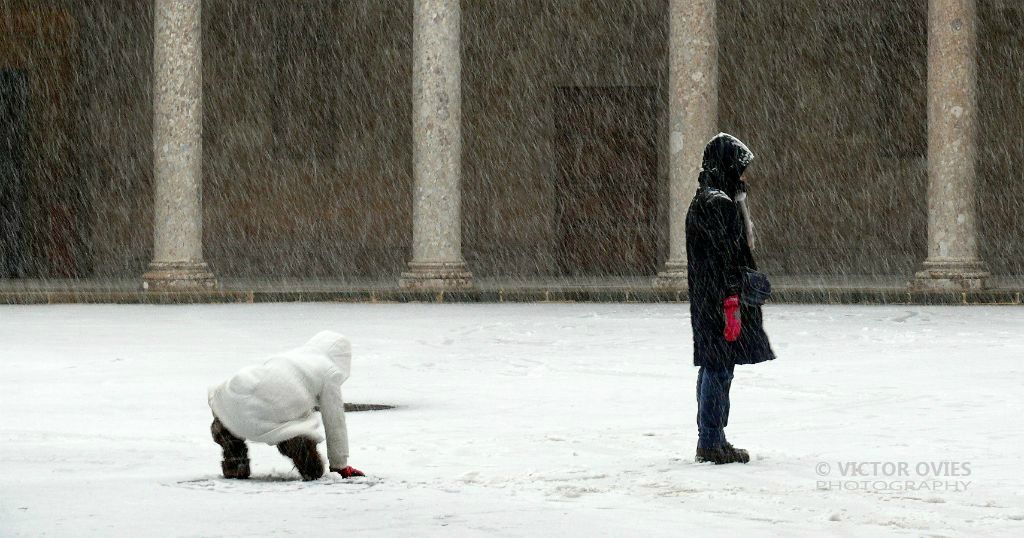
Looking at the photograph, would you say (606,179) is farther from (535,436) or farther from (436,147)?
(535,436)

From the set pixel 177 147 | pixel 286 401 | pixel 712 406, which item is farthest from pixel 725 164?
pixel 177 147

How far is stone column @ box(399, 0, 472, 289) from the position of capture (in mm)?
22984

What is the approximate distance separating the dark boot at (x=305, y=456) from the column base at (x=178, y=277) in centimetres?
1525

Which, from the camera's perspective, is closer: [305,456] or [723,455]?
[305,456]

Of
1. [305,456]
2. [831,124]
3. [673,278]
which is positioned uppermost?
[831,124]

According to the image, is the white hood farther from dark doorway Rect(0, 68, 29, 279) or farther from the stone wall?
dark doorway Rect(0, 68, 29, 279)

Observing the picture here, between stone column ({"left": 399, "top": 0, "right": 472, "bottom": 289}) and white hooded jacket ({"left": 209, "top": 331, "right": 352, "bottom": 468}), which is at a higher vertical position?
stone column ({"left": 399, "top": 0, "right": 472, "bottom": 289})

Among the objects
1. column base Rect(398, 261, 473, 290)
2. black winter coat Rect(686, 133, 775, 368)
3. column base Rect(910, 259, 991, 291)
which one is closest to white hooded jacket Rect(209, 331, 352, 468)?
black winter coat Rect(686, 133, 775, 368)

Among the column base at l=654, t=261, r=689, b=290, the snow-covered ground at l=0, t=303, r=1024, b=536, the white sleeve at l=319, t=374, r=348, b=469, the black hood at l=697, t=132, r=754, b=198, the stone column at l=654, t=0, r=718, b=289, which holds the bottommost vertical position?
the snow-covered ground at l=0, t=303, r=1024, b=536

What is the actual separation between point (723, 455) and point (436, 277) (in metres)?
14.8

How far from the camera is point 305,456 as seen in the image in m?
7.75

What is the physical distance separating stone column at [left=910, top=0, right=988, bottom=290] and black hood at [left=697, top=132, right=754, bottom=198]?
14460 millimetres

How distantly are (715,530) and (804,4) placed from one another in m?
21.5

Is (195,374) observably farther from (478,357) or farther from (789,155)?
(789,155)
